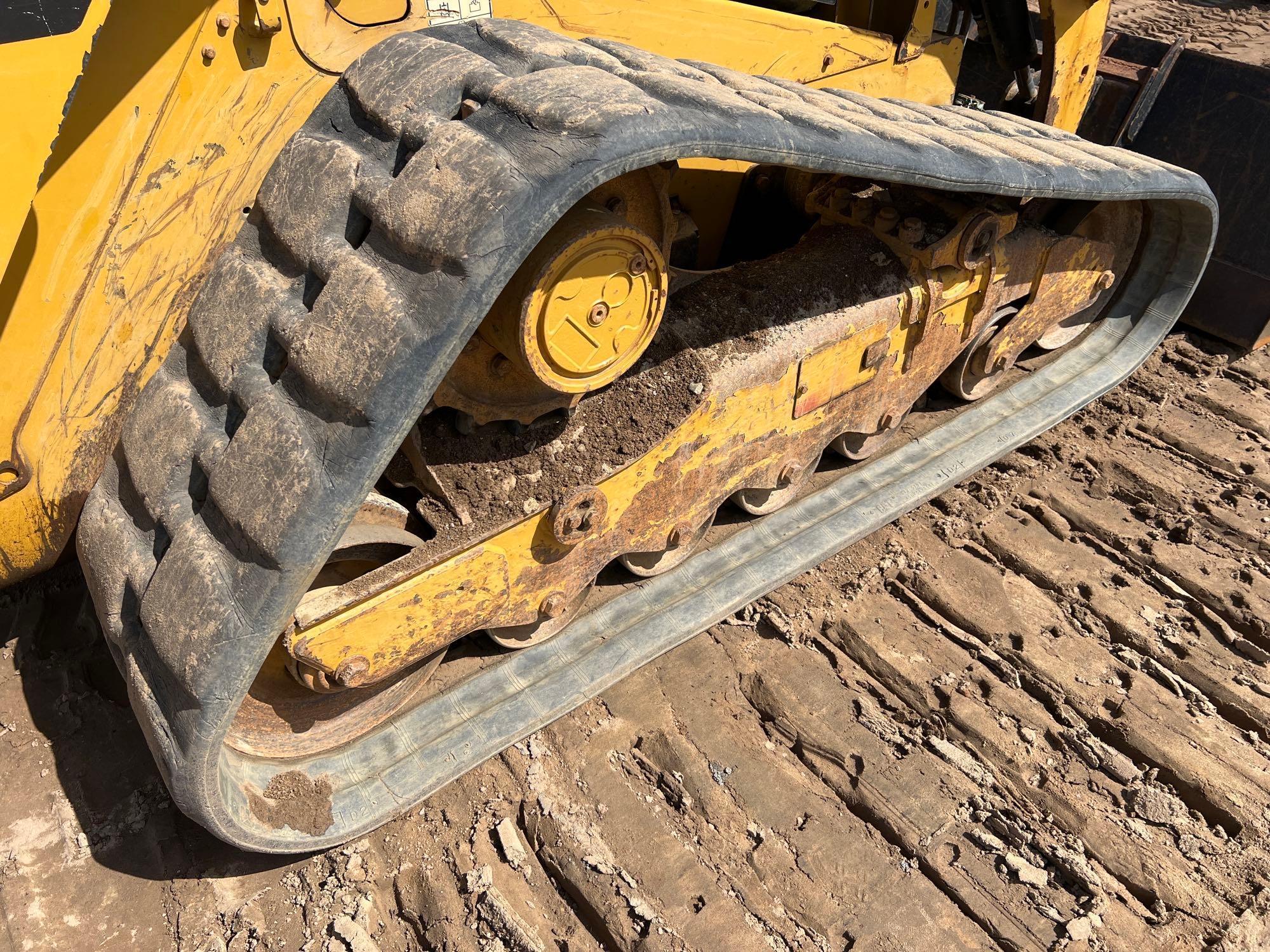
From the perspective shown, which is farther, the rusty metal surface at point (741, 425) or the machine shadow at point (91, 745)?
the machine shadow at point (91, 745)

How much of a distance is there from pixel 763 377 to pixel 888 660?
86 centimetres

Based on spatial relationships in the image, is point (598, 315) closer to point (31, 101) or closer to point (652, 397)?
point (652, 397)

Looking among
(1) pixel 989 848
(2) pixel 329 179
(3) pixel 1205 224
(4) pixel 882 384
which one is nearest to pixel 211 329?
(2) pixel 329 179

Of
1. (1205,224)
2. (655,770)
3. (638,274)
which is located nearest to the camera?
(638,274)

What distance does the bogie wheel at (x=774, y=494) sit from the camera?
2652 millimetres

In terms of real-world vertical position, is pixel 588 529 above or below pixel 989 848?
above

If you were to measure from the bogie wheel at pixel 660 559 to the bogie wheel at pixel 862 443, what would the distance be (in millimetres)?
578

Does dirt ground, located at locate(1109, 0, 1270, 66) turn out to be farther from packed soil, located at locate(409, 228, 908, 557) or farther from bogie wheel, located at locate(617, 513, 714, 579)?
bogie wheel, located at locate(617, 513, 714, 579)

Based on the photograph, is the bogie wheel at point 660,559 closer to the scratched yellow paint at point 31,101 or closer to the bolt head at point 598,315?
the bolt head at point 598,315

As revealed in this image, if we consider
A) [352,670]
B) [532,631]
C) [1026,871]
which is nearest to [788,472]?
[532,631]

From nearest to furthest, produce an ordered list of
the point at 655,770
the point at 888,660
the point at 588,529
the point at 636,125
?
the point at 636,125 < the point at 588,529 < the point at 655,770 < the point at 888,660

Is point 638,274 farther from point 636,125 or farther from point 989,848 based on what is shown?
point 989,848

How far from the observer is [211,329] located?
1.70 m

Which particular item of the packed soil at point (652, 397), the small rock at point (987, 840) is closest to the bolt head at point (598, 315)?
the packed soil at point (652, 397)
